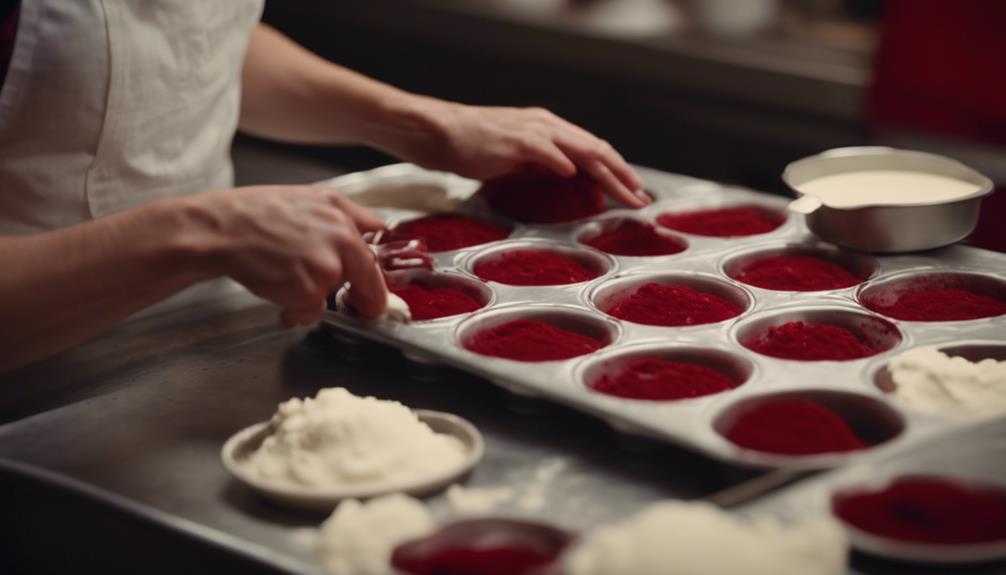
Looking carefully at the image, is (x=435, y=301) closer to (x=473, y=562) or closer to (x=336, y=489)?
(x=336, y=489)

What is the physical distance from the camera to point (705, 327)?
1879 mm

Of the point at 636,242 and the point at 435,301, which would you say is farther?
the point at 636,242

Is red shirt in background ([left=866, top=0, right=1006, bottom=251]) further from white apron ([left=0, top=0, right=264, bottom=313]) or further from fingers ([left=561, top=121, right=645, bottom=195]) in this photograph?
white apron ([left=0, top=0, right=264, bottom=313])

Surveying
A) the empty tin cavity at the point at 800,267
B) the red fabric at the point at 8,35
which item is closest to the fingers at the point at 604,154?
the empty tin cavity at the point at 800,267

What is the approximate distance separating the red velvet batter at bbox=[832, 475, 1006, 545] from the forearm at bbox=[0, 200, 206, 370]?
0.91m

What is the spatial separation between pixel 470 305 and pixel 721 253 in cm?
51

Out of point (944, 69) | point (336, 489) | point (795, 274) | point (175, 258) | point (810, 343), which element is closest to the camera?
point (336, 489)

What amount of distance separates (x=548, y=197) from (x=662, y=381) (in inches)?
30.8

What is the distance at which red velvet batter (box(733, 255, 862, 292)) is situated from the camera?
209 cm

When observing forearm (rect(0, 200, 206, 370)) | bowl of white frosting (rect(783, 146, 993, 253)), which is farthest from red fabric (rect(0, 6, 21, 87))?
bowl of white frosting (rect(783, 146, 993, 253))

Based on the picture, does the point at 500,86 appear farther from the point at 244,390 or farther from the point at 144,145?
the point at 244,390

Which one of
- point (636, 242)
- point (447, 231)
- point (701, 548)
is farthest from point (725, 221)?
point (701, 548)

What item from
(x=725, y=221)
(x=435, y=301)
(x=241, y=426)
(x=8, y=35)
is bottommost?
(x=241, y=426)

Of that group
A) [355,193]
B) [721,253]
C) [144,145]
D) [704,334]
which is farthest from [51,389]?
[721,253]
